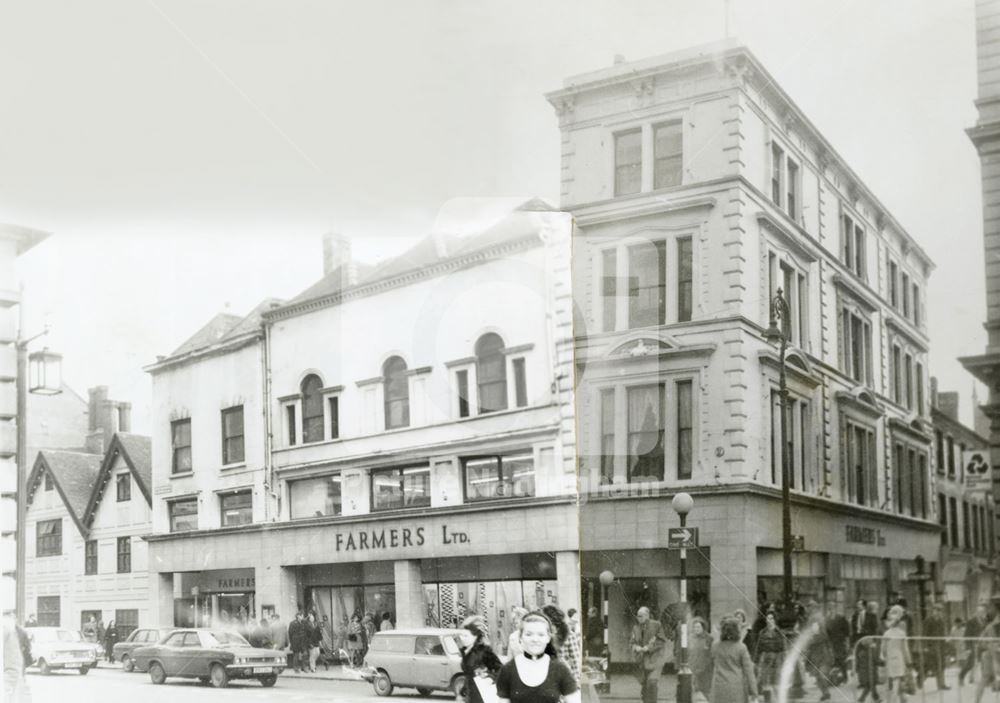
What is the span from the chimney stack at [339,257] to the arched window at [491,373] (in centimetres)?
50

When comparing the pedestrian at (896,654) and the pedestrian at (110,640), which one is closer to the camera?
the pedestrian at (896,654)

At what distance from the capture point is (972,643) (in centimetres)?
296

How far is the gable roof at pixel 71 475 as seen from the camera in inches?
150

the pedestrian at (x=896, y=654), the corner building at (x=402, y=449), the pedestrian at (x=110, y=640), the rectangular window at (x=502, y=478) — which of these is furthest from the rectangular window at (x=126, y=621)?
the pedestrian at (x=896, y=654)

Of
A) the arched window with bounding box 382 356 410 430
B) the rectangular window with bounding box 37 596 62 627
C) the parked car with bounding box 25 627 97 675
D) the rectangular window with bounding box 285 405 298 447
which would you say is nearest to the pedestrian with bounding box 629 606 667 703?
the arched window with bounding box 382 356 410 430

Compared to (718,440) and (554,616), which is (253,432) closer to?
(554,616)

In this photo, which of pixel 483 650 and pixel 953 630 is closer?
pixel 953 630

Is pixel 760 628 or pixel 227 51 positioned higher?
pixel 227 51

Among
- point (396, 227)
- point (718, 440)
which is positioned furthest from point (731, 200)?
point (396, 227)

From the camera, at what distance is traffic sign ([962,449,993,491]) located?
2.94 m

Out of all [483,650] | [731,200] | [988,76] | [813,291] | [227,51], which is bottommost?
[483,650]

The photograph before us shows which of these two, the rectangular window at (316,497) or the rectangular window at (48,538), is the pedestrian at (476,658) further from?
the rectangular window at (48,538)

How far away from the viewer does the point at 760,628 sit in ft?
10.6

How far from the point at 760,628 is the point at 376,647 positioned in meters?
1.15
